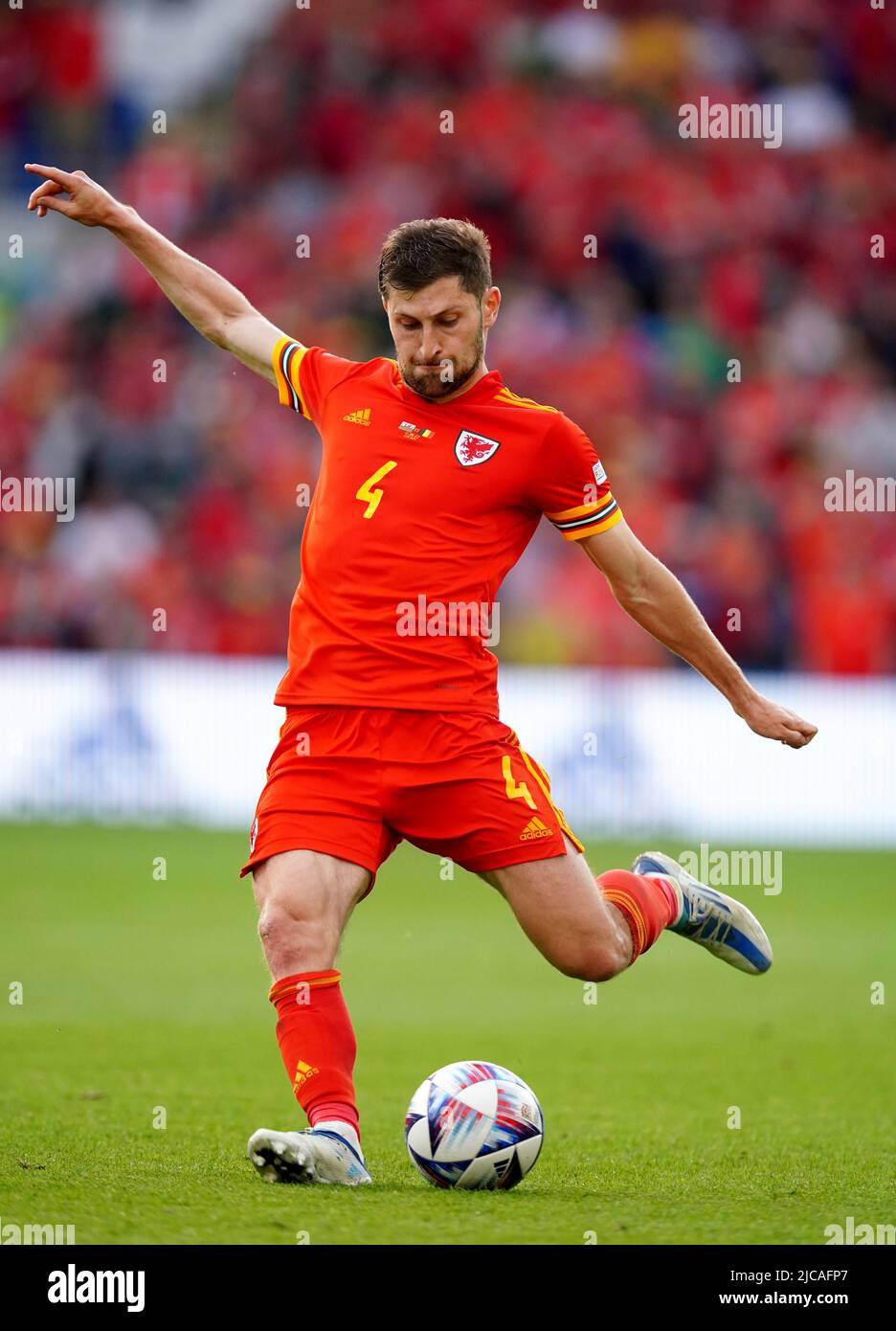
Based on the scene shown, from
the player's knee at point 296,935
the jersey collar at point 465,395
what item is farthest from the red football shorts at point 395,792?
the jersey collar at point 465,395

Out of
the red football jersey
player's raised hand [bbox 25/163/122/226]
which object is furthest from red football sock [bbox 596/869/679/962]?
player's raised hand [bbox 25/163/122/226]

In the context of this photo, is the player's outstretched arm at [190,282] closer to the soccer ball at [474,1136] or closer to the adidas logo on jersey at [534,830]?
the adidas logo on jersey at [534,830]

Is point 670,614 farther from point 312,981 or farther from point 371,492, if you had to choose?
point 312,981

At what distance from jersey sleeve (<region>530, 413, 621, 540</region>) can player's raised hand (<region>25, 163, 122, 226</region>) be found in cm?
154

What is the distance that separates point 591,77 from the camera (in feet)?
66.3

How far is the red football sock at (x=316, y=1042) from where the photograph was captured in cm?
522

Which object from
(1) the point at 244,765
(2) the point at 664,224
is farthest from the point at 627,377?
(1) the point at 244,765

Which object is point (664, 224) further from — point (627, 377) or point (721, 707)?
point (721, 707)

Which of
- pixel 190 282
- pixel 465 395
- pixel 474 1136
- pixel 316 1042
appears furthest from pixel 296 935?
pixel 190 282

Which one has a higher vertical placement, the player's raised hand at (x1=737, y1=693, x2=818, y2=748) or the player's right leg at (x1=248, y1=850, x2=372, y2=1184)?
the player's raised hand at (x1=737, y1=693, x2=818, y2=748)

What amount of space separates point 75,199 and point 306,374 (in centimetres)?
89

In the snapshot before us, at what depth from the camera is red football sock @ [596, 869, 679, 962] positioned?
588 cm

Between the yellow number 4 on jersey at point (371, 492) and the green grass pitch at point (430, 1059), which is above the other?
the yellow number 4 on jersey at point (371, 492)

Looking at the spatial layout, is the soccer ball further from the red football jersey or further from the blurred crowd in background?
the blurred crowd in background
